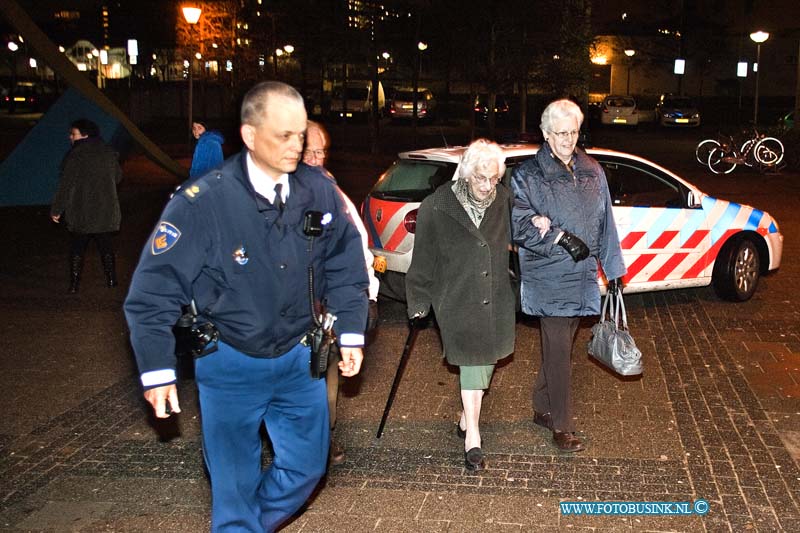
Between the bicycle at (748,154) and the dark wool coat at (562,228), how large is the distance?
19.9 m

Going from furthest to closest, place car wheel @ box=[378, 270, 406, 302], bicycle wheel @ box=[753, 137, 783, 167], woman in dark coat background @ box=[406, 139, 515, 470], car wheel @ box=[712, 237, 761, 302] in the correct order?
bicycle wheel @ box=[753, 137, 783, 167] < car wheel @ box=[712, 237, 761, 302] < car wheel @ box=[378, 270, 406, 302] < woman in dark coat background @ box=[406, 139, 515, 470]

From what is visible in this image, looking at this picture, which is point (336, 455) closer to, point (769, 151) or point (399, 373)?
point (399, 373)

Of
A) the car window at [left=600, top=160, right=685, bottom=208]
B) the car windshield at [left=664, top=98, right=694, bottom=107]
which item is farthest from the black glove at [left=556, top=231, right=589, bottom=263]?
the car windshield at [left=664, top=98, right=694, bottom=107]

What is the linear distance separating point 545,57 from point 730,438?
21.2 m

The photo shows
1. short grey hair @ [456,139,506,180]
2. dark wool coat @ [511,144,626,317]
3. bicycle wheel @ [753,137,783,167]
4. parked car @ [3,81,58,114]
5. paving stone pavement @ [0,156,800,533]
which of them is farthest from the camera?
parked car @ [3,81,58,114]

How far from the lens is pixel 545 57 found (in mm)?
25844

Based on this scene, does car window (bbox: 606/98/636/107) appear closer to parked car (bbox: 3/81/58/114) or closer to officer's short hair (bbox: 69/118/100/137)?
parked car (bbox: 3/81/58/114)

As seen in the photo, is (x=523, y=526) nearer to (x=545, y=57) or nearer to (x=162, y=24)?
(x=545, y=57)

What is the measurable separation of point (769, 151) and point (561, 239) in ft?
66.5

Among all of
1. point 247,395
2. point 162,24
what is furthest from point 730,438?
point 162,24

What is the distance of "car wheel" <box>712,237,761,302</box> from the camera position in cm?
935

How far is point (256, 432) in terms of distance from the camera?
365 centimetres

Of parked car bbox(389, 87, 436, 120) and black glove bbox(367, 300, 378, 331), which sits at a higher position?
parked car bbox(389, 87, 436, 120)

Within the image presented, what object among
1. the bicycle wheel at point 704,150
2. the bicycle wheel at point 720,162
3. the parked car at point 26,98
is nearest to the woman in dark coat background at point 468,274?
the bicycle wheel at point 720,162
